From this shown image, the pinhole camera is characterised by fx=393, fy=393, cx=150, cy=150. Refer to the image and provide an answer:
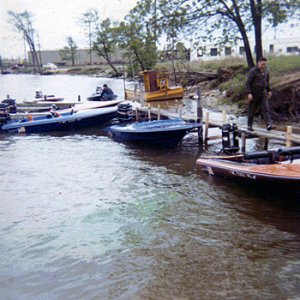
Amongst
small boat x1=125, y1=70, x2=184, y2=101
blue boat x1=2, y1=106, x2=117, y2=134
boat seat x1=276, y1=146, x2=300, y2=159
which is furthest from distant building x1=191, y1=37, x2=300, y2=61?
boat seat x1=276, y1=146, x2=300, y2=159

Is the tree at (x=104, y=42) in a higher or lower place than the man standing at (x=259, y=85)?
higher

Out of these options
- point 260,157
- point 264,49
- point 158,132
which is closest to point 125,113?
point 158,132

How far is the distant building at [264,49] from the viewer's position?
18109mm

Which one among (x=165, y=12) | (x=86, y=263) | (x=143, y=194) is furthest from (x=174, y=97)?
(x=86, y=263)

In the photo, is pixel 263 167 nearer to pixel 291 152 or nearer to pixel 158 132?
pixel 291 152

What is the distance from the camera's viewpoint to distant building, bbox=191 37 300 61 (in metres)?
18.1

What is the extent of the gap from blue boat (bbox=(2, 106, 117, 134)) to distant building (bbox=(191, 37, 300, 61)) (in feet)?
17.7

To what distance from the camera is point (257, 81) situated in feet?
30.3

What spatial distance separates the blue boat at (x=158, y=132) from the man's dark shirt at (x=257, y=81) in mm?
3232

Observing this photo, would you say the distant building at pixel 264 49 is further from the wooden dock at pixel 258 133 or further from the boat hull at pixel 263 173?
the boat hull at pixel 263 173

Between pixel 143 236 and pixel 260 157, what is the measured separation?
328 centimetres

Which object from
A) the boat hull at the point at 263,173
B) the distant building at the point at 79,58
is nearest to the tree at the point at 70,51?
the distant building at the point at 79,58

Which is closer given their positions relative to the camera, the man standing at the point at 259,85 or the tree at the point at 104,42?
the man standing at the point at 259,85

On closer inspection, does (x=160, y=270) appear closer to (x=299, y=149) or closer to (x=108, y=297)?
(x=108, y=297)
